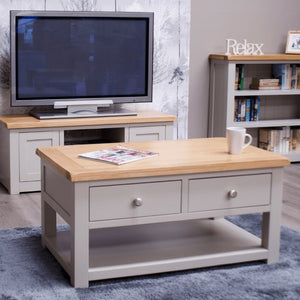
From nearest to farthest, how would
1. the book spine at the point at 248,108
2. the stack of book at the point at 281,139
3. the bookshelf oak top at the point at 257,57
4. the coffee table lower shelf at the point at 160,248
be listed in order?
the coffee table lower shelf at the point at 160,248 → the bookshelf oak top at the point at 257,57 → the book spine at the point at 248,108 → the stack of book at the point at 281,139

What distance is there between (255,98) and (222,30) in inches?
25.2

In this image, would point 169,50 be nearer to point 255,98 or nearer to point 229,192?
point 255,98

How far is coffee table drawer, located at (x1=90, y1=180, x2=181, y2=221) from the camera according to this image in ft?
8.59

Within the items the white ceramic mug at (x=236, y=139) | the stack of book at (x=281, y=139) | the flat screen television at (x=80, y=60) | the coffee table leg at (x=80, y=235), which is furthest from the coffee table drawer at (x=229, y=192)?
the stack of book at (x=281, y=139)

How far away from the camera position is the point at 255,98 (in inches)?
215

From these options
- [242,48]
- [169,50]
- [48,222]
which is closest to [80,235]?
[48,222]

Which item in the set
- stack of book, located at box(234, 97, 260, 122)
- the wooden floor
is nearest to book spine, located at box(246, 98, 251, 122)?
stack of book, located at box(234, 97, 260, 122)

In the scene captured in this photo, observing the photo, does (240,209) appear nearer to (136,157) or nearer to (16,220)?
(136,157)

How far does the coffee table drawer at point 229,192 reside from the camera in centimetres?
278

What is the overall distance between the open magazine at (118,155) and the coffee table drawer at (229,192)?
0.28 metres

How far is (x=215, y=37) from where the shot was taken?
211 inches

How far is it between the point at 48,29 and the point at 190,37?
4.40ft

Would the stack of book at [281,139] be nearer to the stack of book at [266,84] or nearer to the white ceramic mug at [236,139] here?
the stack of book at [266,84]

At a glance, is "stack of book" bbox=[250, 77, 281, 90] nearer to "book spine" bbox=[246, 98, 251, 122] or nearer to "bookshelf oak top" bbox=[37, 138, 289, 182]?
"book spine" bbox=[246, 98, 251, 122]
